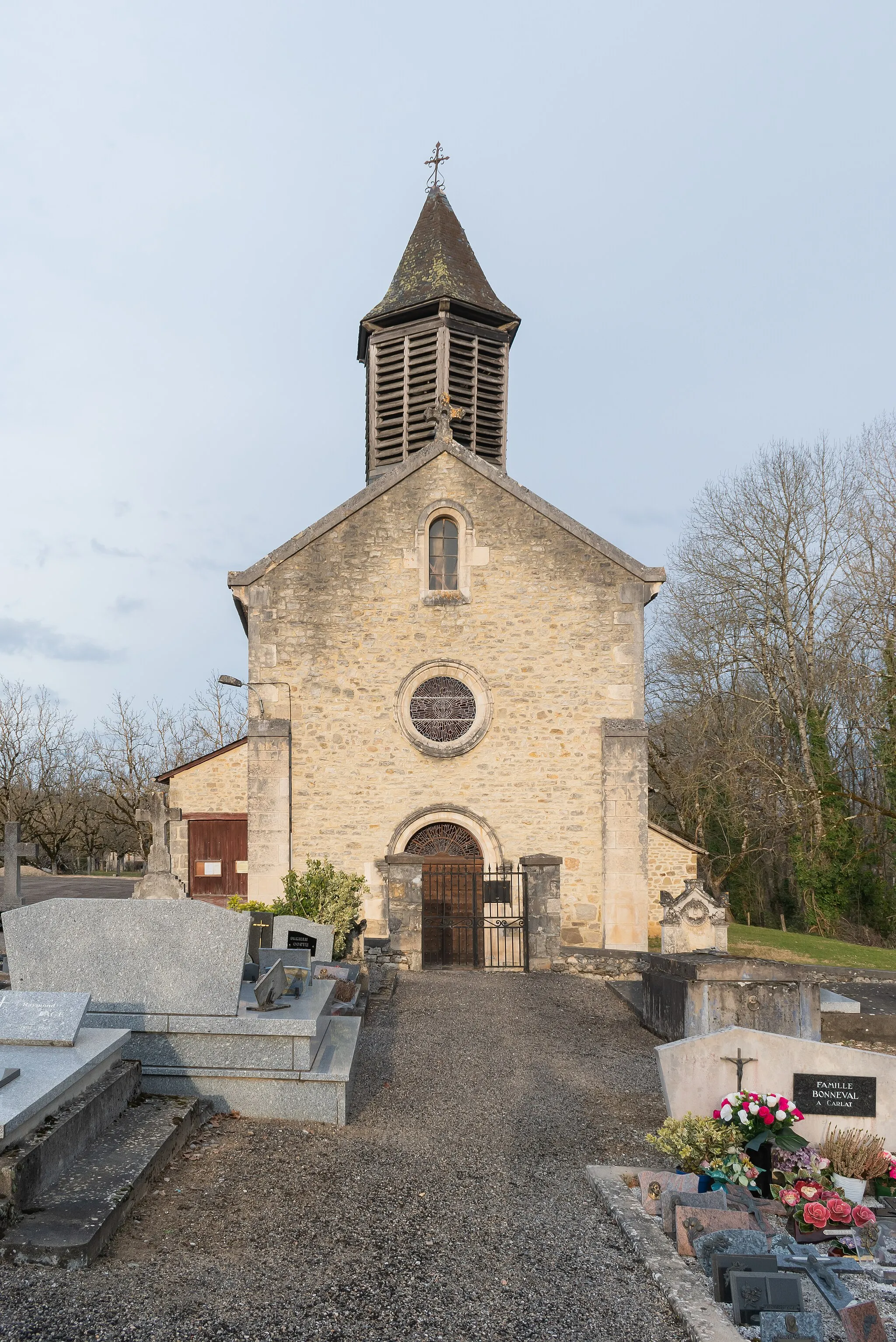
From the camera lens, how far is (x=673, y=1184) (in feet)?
16.6

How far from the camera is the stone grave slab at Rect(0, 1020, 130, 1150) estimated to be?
425 cm

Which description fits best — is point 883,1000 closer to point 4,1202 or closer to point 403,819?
point 403,819

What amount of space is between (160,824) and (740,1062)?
10.9 meters

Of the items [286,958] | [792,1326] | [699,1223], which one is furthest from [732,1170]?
[286,958]

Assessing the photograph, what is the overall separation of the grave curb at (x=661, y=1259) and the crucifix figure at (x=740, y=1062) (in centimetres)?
91

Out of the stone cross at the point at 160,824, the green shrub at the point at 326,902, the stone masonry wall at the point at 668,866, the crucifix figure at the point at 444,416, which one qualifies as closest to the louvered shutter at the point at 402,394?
the crucifix figure at the point at 444,416

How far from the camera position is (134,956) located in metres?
6.20

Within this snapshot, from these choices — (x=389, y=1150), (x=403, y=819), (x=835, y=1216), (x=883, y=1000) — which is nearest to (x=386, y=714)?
(x=403, y=819)

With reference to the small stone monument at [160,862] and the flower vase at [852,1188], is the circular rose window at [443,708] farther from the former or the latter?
the flower vase at [852,1188]

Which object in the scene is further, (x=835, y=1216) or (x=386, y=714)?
(x=386, y=714)

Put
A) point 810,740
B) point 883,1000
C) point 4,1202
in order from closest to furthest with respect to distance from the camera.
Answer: point 4,1202
point 883,1000
point 810,740

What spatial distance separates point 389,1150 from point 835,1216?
2639mm

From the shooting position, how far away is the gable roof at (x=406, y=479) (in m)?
14.9

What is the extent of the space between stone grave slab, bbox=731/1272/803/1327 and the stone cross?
10.1 meters
